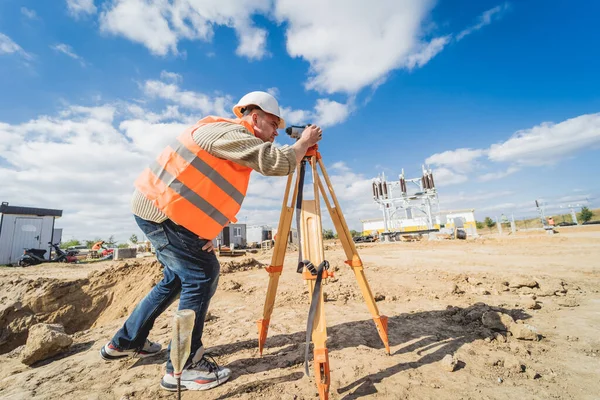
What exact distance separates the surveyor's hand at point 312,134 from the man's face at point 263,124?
0.31 m

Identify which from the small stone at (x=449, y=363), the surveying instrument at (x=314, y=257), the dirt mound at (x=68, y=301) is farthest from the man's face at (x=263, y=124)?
the dirt mound at (x=68, y=301)

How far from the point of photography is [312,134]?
71.7 inches

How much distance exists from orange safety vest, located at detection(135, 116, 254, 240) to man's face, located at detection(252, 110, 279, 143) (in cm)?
35

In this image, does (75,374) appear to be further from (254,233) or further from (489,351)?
(254,233)

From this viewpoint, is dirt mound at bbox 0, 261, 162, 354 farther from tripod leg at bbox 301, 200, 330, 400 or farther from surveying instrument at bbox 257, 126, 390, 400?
tripod leg at bbox 301, 200, 330, 400

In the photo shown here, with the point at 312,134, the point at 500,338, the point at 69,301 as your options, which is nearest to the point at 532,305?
the point at 500,338

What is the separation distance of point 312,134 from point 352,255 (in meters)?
1.02

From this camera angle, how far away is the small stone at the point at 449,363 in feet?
6.01

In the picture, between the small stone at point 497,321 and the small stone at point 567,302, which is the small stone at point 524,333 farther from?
the small stone at point 567,302

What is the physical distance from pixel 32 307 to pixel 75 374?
12.7ft

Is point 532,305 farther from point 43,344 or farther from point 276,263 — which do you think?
point 43,344

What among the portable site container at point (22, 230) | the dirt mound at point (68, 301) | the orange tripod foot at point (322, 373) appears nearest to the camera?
the orange tripod foot at point (322, 373)

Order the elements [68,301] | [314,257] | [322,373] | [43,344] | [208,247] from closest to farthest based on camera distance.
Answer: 1. [322,373]
2. [314,257]
3. [208,247]
4. [43,344]
5. [68,301]

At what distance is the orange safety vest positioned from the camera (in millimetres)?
1689
